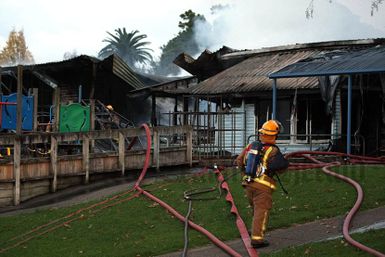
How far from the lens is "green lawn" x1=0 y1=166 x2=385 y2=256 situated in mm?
8086

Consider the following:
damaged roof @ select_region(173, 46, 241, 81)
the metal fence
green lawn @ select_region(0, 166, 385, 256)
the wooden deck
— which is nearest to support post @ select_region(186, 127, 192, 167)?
the wooden deck

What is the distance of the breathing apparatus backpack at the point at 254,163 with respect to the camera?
24.6ft

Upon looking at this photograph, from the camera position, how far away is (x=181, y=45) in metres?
79.8

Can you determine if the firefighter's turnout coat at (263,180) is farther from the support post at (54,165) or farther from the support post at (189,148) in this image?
the support post at (189,148)

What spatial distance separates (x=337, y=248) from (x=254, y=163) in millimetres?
1492

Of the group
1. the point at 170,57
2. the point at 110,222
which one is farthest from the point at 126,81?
the point at 170,57

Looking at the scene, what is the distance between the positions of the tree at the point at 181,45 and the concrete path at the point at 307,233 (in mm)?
69077

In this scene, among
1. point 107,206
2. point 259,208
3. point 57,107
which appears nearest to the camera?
point 259,208

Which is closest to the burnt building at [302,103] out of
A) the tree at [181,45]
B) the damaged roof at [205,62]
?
the damaged roof at [205,62]

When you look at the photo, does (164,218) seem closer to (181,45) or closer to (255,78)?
(255,78)

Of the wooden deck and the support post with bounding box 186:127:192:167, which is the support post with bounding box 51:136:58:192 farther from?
the support post with bounding box 186:127:192:167

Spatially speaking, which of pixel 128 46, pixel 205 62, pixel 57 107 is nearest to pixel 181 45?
pixel 128 46

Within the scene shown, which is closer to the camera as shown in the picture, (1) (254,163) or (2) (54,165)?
(1) (254,163)

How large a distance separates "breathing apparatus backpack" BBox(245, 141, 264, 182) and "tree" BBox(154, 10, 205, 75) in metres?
69.8
